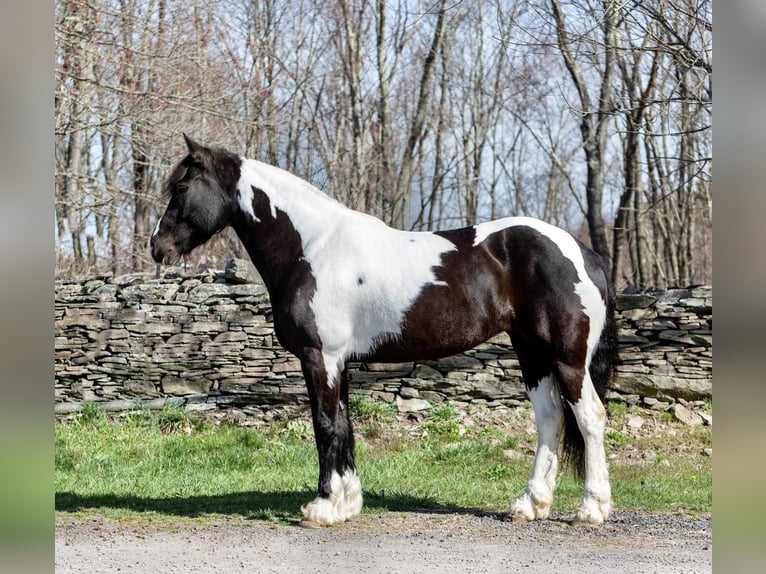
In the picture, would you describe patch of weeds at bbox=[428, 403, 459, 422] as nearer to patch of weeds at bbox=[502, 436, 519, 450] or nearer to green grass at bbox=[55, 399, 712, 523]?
green grass at bbox=[55, 399, 712, 523]

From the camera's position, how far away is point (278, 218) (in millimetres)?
4820

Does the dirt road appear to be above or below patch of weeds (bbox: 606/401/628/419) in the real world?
below

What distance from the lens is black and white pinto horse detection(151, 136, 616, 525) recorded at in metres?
4.53

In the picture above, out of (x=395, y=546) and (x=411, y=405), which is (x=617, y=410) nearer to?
(x=411, y=405)

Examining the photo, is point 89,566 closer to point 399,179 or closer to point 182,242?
point 182,242

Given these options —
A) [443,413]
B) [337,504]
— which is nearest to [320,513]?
[337,504]

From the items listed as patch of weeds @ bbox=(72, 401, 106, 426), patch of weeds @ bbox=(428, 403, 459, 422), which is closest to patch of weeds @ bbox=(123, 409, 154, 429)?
patch of weeds @ bbox=(72, 401, 106, 426)

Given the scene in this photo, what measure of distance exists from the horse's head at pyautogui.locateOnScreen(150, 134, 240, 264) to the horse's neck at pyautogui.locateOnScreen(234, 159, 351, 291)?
0.33 feet

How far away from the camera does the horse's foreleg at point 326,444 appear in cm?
458

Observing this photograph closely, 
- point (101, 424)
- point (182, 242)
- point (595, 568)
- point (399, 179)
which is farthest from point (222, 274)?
point (595, 568)

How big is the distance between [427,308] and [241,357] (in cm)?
412

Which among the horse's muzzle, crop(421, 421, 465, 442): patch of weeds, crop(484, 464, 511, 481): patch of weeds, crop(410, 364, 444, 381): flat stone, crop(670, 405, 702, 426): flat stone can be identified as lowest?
crop(484, 464, 511, 481): patch of weeds

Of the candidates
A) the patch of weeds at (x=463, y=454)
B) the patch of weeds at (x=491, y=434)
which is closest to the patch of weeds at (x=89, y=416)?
the patch of weeds at (x=463, y=454)

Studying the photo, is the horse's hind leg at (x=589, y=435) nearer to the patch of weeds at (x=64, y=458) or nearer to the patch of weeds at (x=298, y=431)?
the patch of weeds at (x=298, y=431)
